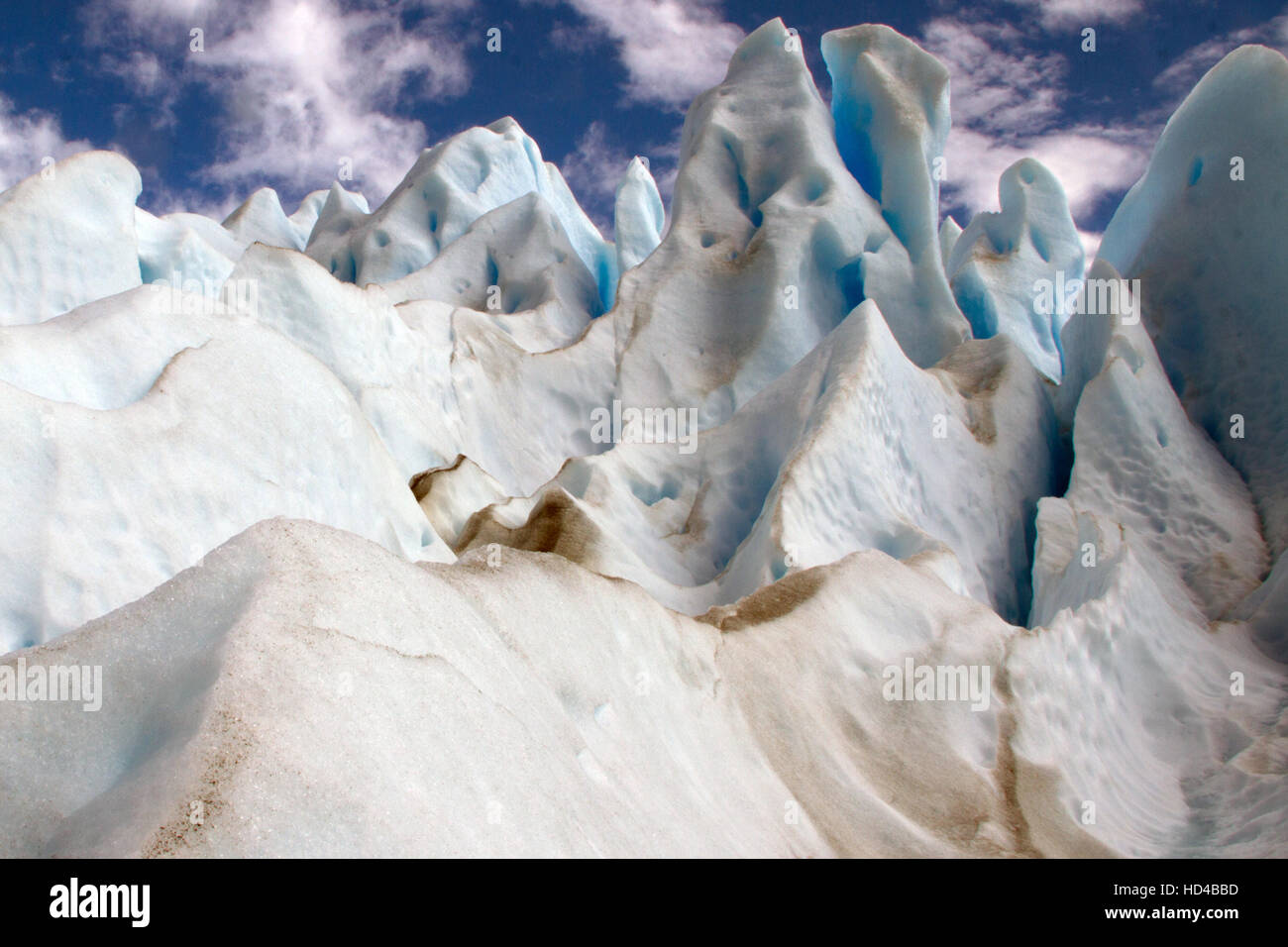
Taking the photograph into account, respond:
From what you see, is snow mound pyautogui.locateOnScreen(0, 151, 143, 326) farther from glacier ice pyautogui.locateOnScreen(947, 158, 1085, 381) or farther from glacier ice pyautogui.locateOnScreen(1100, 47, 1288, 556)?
glacier ice pyautogui.locateOnScreen(947, 158, 1085, 381)

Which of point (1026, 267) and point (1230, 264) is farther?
point (1026, 267)

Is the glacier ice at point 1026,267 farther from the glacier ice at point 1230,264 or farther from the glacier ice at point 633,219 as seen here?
the glacier ice at point 633,219

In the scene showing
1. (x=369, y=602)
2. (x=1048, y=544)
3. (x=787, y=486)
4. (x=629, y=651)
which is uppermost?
(x=369, y=602)

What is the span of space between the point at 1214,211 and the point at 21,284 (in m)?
12.2

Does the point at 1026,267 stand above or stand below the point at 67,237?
below

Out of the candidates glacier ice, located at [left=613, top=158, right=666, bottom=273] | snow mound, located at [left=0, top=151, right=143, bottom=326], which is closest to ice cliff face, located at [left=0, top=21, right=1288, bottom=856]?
snow mound, located at [left=0, top=151, right=143, bottom=326]

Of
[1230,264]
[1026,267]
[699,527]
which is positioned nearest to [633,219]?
[1026,267]

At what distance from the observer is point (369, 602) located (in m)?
2.31

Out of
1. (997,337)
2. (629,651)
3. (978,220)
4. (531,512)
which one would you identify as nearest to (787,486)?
(531,512)

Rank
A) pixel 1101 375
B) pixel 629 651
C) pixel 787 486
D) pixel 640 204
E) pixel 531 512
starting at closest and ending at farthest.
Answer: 1. pixel 629 651
2. pixel 787 486
3. pixel 531 512
4. pixel 1101 375
5. pixel 640 204

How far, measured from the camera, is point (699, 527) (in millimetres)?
8141

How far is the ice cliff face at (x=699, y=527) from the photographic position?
2010 millimetres

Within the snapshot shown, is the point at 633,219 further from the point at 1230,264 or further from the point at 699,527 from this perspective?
the point at 699,527
